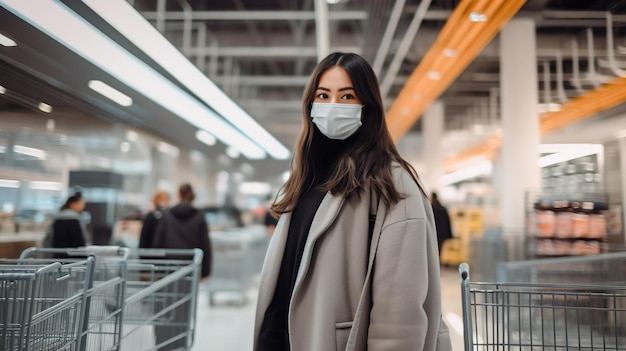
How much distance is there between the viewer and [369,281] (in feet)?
4.50

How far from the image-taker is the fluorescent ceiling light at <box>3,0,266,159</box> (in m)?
2.51

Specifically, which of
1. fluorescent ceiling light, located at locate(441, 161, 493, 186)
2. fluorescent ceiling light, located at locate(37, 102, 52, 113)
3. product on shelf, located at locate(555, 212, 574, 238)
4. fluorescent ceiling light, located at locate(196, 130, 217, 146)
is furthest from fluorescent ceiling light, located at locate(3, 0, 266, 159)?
fluorescent ceiling light, located at locate(441, 161, 493, 186)

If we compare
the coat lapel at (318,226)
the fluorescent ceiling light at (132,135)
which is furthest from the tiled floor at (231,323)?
the coat lapel at (318,226)

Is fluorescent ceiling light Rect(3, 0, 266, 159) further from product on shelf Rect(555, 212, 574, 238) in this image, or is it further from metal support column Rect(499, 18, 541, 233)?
product on shelf Rect(555, 212, 574, 238)

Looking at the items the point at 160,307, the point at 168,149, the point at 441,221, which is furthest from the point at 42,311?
the point at 441,221

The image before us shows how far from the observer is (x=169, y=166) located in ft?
23.2

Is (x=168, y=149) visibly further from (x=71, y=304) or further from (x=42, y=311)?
(x=42, y=311)

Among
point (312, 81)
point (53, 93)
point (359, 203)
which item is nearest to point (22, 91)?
point (53, 93)

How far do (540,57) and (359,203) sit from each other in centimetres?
359

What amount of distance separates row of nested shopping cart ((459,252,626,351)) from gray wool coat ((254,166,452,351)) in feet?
2.59

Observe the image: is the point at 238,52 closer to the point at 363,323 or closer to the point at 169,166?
the point at 169,166

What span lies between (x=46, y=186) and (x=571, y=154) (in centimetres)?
345

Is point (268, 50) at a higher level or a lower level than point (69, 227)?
higher

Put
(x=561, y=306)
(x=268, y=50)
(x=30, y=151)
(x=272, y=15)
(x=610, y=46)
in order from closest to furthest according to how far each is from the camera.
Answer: (x=561, y=306)
(x=30, y=151)
(x=610, y=46)
(x=272, y=15)
(x=268, y=50)
